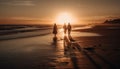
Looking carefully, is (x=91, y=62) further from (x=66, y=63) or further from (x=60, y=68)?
(x=60, y=68)

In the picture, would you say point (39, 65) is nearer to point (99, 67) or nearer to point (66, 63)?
point (66, 63)

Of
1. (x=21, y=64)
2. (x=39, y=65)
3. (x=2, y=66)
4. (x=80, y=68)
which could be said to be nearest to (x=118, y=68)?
(x=80, y=68)

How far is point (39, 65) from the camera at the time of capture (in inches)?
409

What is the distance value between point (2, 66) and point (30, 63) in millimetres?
1322

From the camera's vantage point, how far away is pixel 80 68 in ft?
31.4

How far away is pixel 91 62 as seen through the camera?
35.8ft

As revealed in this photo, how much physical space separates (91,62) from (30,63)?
9.58 ft

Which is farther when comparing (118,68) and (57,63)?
(57,63)

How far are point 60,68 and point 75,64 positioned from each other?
1.02 metres

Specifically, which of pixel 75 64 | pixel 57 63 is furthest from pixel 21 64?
→ pixel 75 64

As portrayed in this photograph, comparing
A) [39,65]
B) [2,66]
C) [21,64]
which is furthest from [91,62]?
[2,66]

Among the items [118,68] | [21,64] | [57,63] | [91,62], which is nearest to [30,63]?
[21,64]

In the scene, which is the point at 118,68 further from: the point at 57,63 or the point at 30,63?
the point at 30,63

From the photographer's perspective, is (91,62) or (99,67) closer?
(99,67)
